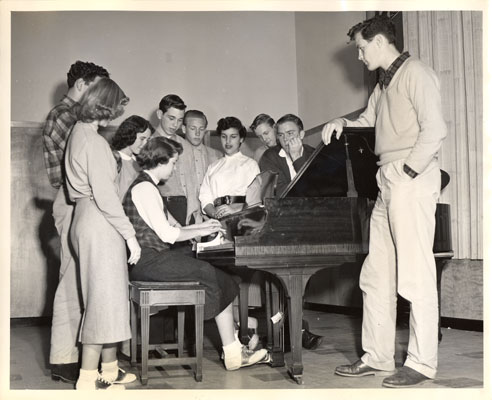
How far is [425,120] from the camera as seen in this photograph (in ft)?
10.9

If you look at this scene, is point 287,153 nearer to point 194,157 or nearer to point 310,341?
point 194,157

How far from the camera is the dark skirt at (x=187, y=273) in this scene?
3.69 meters

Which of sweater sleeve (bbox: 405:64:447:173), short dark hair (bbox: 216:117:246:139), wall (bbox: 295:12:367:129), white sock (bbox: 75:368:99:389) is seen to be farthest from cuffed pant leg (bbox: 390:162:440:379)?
wall (bbox: 295:12:367:129)

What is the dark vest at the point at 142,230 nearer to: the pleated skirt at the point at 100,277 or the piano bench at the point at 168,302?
the piano bench at the point at 168,302

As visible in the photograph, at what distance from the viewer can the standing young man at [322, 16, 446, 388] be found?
332cm

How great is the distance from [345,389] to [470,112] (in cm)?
303

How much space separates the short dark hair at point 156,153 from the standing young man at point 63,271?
44 cm

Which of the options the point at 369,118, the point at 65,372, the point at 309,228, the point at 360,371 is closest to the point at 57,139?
the point at 65,372

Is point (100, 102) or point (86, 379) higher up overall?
point (100, 102)

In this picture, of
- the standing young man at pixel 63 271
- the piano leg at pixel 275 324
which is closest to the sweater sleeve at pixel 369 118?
the piano leg at pixel 275 324

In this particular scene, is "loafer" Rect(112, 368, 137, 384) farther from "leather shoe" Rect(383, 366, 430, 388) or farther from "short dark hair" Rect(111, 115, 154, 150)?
"short dark hair" Rect(111, 115, 154, 150)

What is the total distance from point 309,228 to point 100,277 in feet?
3.57
